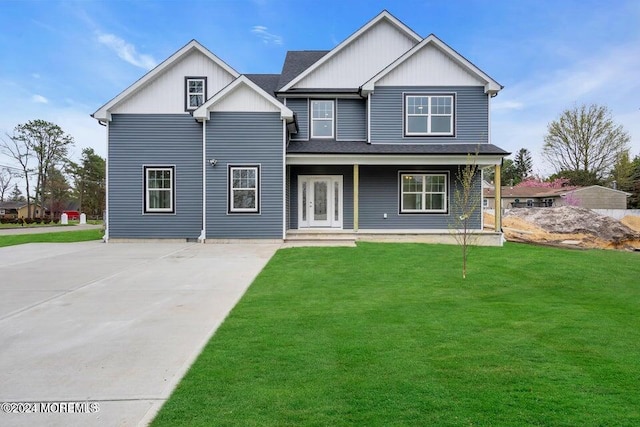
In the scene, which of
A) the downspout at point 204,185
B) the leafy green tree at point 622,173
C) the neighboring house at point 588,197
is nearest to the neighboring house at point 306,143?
the downspout at point 204,185

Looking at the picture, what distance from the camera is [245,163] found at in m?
14.4

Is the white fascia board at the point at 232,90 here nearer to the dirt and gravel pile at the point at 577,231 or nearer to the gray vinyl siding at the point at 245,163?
the gray vinyl siding at the point at 245,163

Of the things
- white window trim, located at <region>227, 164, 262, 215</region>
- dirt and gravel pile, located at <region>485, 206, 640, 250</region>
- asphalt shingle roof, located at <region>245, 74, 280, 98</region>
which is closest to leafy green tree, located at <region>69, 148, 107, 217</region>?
asphalt shingle roof, located at <region>245, 74, 280, 98</region>

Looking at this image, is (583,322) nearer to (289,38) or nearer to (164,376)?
(164,376)

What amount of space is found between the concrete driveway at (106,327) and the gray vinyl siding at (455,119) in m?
8.22

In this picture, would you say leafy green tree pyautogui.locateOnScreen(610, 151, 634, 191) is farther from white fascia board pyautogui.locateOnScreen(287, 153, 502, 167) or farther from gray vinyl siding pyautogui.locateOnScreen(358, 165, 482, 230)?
white fascia board pyautogui.locateOnScreen(287, 153, 502, 167)

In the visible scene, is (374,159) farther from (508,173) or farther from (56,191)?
(508,173)

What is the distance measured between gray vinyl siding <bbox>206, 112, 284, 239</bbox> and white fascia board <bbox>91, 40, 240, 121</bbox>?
8.38ft

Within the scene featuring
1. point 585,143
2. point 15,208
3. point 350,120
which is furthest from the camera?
point 15,208

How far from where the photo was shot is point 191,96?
1529 cm

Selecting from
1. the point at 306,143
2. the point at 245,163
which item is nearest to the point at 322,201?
the point at 306,143

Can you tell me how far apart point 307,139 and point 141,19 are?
11.1 metres

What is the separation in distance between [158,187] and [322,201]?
6.49 m

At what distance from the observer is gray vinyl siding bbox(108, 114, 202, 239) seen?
Answer: 14.8m
